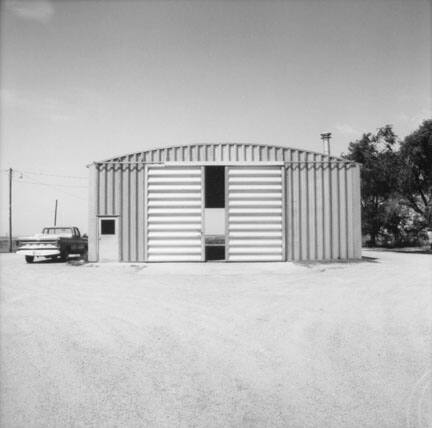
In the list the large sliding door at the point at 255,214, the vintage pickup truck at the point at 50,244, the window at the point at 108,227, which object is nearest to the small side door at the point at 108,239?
the window at the point at 108,227

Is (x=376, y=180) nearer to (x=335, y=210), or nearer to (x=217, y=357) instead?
(x=335, y=210)

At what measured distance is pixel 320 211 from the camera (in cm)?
1559

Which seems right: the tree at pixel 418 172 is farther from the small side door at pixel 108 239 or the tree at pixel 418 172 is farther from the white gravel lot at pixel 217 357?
the small side door at pixel 108 239

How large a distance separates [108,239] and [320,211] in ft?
31.0

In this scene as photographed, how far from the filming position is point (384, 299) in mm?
8039

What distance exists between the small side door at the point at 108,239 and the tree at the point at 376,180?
20.3 m

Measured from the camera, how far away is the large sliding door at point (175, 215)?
51.0 ft

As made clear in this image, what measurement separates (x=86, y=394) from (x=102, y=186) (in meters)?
13.0

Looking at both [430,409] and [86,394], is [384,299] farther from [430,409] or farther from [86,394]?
[86,394]

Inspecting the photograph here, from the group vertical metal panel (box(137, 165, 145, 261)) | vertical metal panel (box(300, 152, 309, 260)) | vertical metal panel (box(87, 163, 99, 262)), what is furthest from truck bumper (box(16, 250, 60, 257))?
vertical metal panel (box(300, 152, 309, 260))

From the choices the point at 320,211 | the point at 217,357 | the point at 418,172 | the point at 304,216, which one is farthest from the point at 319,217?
the point at 418,172

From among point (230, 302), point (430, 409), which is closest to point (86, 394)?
point (430, 409)

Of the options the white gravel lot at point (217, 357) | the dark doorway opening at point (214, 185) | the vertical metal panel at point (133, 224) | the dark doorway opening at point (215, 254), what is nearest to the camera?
the white gravel lot at point (217, 357)

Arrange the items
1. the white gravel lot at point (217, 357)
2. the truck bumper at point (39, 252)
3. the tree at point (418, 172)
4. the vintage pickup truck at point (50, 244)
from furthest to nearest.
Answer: the tree at point (418, 172)
the vintage pickup truck at point (50, 244)
the truck bumper at point (39, 252)
the white gravel lot at point (217, 357)
